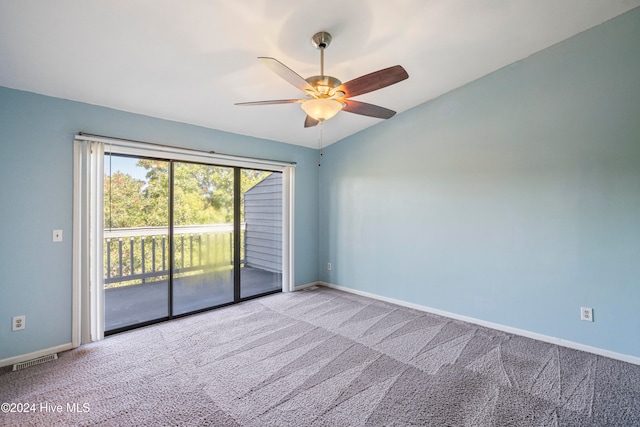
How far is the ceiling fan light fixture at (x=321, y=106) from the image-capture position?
79.7 inches

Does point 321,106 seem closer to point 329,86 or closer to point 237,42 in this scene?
point 329,86

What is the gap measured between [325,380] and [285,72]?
2.27m

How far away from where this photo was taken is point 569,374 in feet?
7.45

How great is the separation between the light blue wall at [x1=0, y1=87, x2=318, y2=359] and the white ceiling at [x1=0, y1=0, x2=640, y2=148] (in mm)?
184

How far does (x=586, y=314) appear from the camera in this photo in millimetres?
2641

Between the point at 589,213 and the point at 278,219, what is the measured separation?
375 cm


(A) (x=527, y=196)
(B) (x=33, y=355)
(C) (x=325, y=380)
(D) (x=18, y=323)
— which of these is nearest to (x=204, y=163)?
(D) (x=18, y=323)

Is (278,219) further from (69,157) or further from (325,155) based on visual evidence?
(69,157)

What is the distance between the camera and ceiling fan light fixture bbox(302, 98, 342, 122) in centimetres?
202

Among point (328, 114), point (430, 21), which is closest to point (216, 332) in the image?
point (328, 114)

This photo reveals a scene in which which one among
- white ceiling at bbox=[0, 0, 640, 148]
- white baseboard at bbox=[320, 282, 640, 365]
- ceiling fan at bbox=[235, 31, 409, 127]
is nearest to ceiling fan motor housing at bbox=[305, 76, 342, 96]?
ceiling fan at bbox=[235, 31, 409, 127]

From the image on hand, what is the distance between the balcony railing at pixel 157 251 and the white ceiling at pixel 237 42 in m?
1.42

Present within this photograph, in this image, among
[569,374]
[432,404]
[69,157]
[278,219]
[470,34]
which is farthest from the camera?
[278,219]

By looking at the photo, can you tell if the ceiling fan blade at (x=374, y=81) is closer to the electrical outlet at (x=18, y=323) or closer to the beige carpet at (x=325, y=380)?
the beige carpet at (x=325, y=380)
